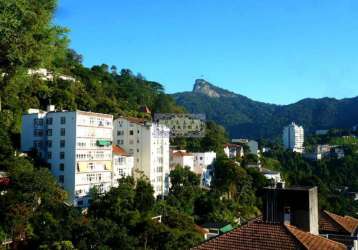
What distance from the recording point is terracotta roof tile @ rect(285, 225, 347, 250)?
11.5 meters

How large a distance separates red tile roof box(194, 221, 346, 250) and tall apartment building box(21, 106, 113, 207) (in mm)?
28008

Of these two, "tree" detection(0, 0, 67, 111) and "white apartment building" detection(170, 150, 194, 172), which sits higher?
"tree" detection(0, 0, 67, 111)

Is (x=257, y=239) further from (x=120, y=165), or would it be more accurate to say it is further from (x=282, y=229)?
(x=120, y=165)

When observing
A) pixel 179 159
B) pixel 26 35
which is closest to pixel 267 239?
pixel 26 35

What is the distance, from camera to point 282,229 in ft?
39.2

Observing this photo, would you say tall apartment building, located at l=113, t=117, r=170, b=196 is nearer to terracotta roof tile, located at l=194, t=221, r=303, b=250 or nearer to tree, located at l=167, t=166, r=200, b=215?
tree, located at l=167, t=166, r=200, b=215

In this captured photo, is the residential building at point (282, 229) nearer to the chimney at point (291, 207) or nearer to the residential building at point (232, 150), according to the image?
the chimney at point (291, 207)

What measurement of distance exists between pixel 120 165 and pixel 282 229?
112 feet

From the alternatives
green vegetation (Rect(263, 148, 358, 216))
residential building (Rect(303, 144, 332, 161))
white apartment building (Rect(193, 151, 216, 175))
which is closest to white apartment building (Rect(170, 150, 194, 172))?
white apartment building (Rect(193, 151, 216, 175))

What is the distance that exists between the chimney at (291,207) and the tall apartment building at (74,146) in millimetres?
27477

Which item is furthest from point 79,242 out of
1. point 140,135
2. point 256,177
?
point 256,177

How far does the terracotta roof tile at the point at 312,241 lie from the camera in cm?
1149

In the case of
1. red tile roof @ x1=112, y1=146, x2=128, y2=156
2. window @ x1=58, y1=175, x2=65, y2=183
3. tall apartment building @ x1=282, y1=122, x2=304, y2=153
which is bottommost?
window @ x1=58, y1=175, x2=65, y2=183

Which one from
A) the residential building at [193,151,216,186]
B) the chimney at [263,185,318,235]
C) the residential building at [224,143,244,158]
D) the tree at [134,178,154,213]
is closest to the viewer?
the chimney at [263,185,318,235]
